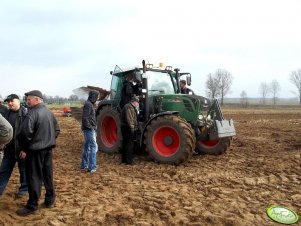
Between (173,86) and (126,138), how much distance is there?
222 centimetres

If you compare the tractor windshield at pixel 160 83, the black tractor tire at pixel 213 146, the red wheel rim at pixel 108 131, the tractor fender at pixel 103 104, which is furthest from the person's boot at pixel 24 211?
the tractor fender at pixel 103 104

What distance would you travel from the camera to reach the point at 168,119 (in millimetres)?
8078

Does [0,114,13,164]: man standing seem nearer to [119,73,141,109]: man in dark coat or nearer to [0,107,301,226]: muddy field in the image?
[0,107,301,226]: muddy field

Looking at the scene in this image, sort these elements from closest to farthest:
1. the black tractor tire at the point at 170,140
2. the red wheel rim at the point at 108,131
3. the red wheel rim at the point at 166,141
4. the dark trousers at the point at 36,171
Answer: the dark trousers at the point at 36,171
the black tractor tire at the point at 170,140
the red wheel rim at the point at 166,141
the red wheel rim at the point at 108,131

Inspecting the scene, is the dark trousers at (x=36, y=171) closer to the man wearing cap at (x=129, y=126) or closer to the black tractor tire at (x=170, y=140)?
the man wearing cap at (x=129, y=126)

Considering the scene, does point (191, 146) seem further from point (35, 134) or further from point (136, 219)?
point (35, 134)

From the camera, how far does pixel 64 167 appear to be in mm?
7914

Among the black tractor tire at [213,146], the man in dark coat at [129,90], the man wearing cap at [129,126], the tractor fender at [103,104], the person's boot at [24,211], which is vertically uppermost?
the man in dark coat at [129,90]

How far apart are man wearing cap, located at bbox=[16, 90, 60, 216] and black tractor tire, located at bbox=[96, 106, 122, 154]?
4490 mm

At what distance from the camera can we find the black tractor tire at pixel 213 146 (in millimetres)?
8967

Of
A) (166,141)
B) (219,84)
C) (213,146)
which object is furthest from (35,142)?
(219,84)

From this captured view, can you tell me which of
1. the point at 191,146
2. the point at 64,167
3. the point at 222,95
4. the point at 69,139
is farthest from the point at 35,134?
the point at 222,95

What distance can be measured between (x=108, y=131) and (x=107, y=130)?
0.04 meters

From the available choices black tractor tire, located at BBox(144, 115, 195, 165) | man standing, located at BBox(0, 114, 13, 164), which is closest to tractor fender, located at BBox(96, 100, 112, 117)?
black tractor tire, located at BBox(144, 115, 195, 165)
